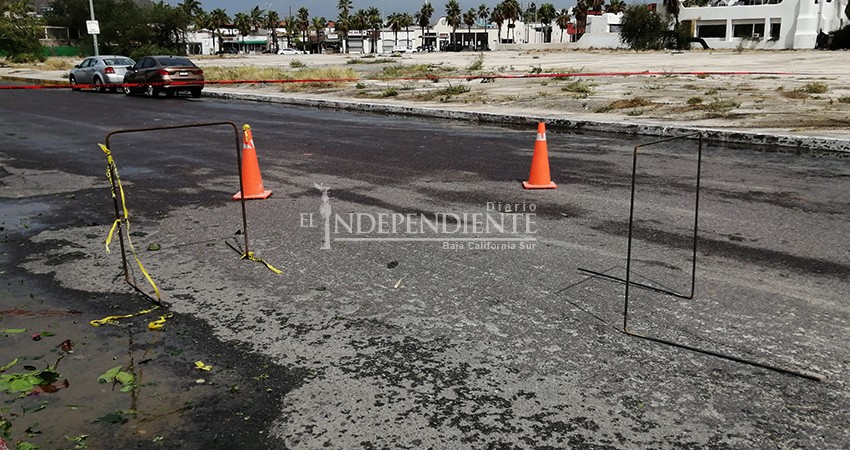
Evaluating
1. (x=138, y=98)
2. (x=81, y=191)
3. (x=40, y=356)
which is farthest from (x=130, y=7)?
(x=40, y=356)

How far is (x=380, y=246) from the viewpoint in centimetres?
650

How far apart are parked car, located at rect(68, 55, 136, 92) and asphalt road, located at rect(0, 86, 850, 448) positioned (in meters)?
21.2

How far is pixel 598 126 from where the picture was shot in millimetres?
15625

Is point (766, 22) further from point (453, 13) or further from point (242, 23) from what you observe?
point (242, 23)

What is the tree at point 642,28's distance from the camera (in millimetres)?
86312

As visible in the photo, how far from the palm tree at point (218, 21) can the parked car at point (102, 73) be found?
10455cm

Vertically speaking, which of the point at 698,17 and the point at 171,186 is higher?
the point at 698,17

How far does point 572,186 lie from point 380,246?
11.9 feet

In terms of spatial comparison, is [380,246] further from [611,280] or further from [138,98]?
[138,98]

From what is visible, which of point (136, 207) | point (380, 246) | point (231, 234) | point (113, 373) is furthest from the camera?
point (136, 207)

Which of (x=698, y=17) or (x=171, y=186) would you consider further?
(x=698, y=17)

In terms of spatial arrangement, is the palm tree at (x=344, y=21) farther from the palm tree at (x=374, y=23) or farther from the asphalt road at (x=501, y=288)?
the asphalt road at (x=501, y=288)

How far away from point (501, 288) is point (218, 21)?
141 meters

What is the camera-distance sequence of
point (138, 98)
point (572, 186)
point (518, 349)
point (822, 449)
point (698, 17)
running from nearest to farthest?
1. point (822, 449)
2. point (518, 349)
3. point (572, 186)
4. point (138, 98)
5. point (698, 17)
